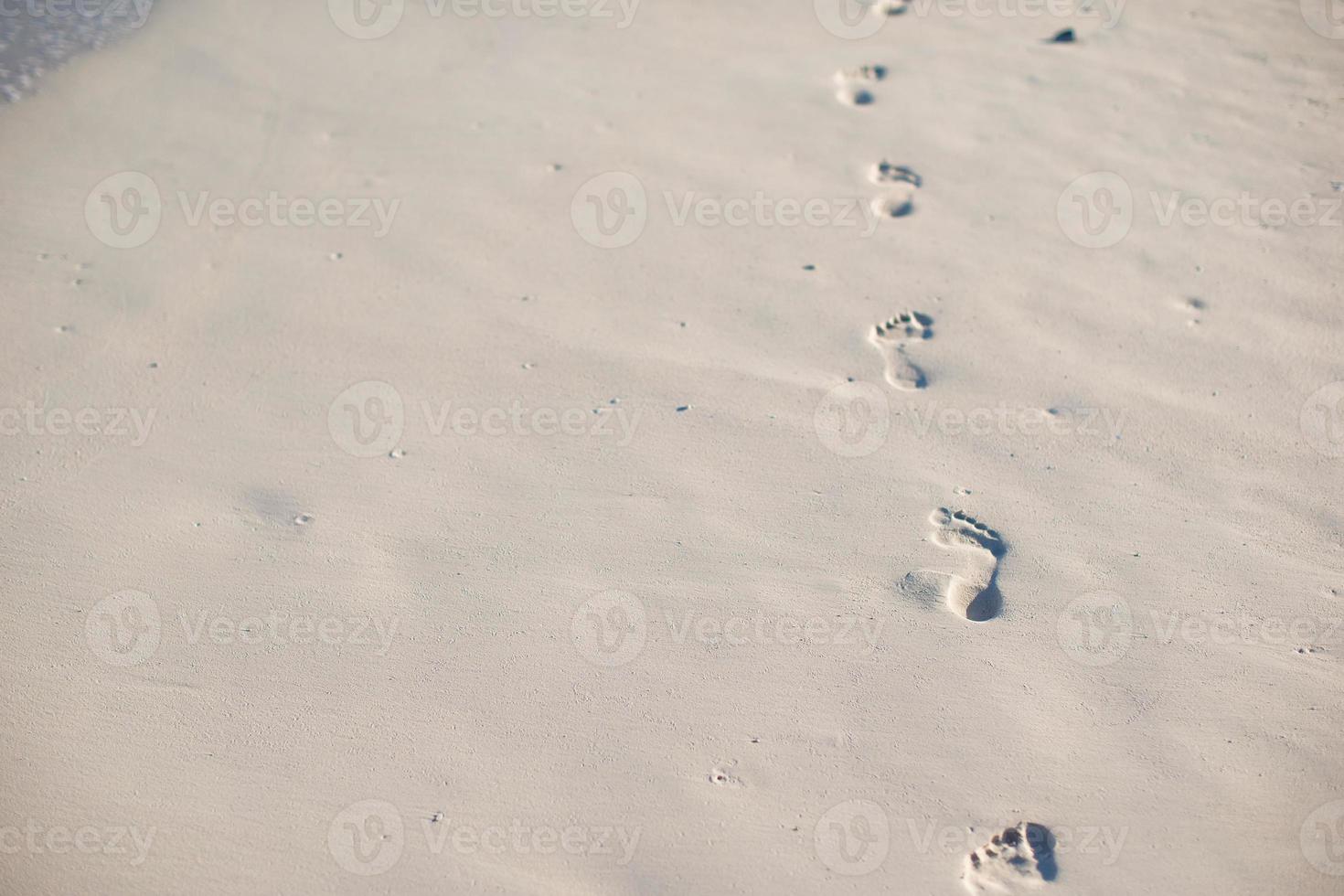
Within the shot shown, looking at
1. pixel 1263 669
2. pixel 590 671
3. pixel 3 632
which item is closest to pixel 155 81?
pixel 3 632

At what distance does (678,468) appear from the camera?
2945 millimetres

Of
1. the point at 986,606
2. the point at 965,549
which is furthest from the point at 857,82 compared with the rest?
the point at 986,606

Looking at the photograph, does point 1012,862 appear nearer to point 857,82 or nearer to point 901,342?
point 901,342

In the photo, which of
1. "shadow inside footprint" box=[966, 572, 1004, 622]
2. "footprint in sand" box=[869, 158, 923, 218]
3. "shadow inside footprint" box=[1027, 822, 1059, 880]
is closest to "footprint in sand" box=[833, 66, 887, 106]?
"footprint in sand" box=[869, 158, 923, 218]

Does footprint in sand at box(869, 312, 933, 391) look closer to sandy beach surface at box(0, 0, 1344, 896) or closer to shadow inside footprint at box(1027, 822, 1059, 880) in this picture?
sandy beach surface at box(0, 0, 1344, 896)

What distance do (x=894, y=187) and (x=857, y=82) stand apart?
2.62 feet

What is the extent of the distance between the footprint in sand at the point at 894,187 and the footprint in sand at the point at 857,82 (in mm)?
462

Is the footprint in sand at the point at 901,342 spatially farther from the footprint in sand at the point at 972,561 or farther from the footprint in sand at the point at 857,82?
the footprint in sand at the point at 857,82

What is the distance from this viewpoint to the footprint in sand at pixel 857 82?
4273mm

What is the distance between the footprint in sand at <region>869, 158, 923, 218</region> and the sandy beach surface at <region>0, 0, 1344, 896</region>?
0.02 meters

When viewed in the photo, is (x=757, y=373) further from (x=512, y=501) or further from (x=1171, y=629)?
(x=1171, y=629)

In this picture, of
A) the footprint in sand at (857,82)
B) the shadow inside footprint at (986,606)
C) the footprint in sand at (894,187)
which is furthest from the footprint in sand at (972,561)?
the footprint in sand at (857,82)

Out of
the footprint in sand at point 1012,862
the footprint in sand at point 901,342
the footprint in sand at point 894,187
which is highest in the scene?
the footprint in sand at point 894,187

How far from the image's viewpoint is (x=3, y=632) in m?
2.55
